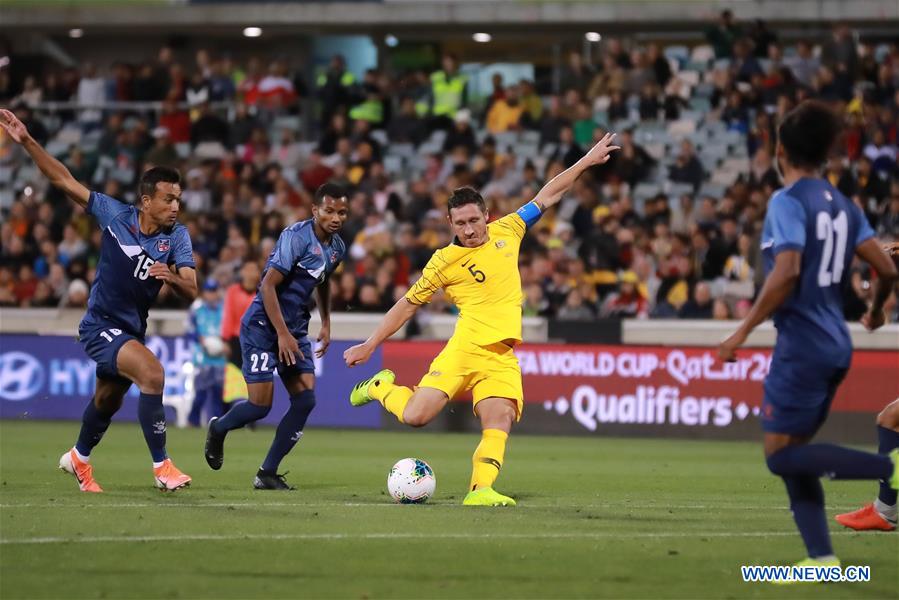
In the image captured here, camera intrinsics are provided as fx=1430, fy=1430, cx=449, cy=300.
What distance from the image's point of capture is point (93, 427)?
420 inches

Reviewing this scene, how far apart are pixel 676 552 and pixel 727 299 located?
13.4m

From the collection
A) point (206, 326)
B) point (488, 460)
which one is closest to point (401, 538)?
point (488, 460)

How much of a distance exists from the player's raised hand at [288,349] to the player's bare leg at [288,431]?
291 mm

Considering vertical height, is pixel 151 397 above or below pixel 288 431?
above

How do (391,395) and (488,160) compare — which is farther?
(488,160)

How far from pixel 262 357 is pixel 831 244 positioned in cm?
547

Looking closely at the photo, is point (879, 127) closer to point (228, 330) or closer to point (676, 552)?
point (228, 330)

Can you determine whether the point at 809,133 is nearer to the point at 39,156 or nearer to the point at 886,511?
the point at 886,511

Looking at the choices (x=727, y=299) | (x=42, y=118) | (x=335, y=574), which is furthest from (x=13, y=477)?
(x=42, y=118)

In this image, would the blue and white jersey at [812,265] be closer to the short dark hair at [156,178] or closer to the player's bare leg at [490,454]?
the player's bare leg at [490,454]

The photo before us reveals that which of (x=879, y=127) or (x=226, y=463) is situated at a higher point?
(x=879, y=127)

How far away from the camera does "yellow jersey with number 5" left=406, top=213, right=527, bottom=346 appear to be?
10289mm

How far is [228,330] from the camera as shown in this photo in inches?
734

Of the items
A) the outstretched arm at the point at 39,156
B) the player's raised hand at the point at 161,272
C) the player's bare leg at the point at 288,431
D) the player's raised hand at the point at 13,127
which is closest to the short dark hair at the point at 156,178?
the outstretched arm at the point at 39,156
